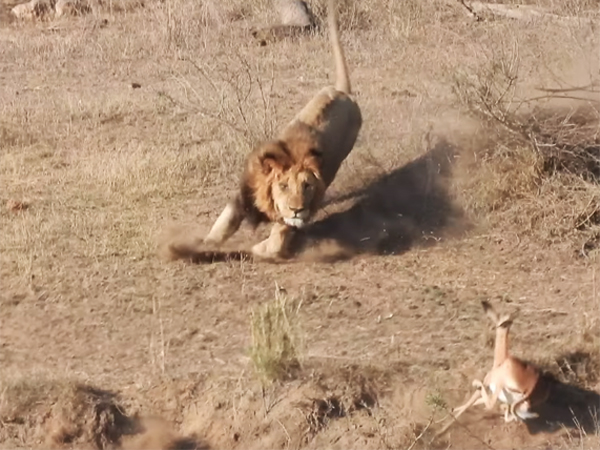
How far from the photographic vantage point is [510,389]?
5953 mm

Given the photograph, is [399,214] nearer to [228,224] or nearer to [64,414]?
[228,224]

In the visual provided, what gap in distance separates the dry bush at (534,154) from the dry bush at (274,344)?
239 centimetres

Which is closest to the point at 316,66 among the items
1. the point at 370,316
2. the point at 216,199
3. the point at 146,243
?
the point at 216,199

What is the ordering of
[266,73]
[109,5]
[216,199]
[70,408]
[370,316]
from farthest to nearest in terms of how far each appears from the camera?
1. [109,5]
2. [266,73]
3. [216,199]
4. [370,316]
5. [70,408]

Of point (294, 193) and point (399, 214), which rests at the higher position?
point (294, 193)

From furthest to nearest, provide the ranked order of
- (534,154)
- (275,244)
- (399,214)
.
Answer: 1. (399,214)
2. (534,154)
3. (275,244)

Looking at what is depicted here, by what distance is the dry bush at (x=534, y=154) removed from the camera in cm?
805

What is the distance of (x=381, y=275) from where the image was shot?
7551mm

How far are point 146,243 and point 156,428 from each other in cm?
207

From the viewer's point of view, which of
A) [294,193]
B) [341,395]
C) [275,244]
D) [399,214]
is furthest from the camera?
[399,214]

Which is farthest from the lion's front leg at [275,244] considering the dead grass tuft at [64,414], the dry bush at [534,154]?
the dead grass tuft at [64,414]

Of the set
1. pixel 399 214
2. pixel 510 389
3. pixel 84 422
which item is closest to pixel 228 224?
pixel 399 214

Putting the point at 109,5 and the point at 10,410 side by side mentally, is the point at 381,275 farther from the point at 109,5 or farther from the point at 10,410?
the point at 109,5

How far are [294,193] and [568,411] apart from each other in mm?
2121
